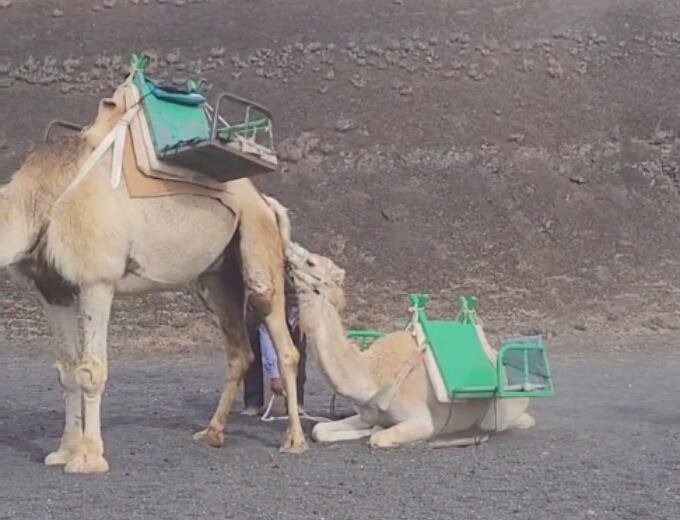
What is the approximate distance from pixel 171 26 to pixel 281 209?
20.4m

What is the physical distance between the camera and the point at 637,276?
19625mm

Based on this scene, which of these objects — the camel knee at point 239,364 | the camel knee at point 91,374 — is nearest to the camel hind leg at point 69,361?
the camel knee at point 91,374

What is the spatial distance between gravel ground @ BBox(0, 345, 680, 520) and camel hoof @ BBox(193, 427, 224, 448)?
0.13 m

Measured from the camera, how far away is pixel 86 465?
7.23 meters

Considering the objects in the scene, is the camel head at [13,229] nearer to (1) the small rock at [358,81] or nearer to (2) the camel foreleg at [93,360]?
(2) the camel foreleg at [93,360]

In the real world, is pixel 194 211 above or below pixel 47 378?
above

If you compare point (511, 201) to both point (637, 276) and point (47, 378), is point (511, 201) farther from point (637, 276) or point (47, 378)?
point (47, 378)

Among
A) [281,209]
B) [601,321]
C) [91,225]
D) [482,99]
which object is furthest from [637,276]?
[91,225]

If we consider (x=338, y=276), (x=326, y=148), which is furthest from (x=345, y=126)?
(x=338, y=276)

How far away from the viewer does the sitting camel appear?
26.8 feet

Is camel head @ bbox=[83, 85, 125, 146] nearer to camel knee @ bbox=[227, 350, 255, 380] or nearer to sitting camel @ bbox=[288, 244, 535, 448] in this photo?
sitting camel @ bbox=[288, 244, 535, 448]

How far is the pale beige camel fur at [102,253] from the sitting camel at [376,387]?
0.31 meters

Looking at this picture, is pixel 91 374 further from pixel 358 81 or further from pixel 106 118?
pixel 358 81

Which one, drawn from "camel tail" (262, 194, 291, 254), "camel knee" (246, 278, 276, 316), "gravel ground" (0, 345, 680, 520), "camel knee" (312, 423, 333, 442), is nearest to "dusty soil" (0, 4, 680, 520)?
"gravel ground" (0, 345, 680, 520)
